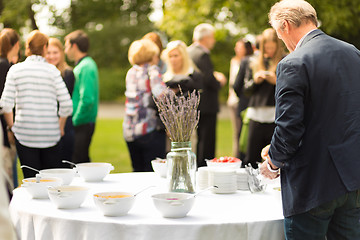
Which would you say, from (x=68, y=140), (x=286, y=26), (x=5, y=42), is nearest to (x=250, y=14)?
(x=68, y=140)

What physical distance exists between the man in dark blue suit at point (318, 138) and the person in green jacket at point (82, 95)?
12.6 ft

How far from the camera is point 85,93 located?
6094mm

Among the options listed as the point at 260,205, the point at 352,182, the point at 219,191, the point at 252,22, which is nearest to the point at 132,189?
the point at 219,191

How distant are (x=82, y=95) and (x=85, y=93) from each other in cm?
4

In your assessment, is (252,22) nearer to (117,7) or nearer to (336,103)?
(336,103)

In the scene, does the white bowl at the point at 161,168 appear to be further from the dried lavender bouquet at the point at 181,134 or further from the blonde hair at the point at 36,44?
the blonde hair at the point at 36,44

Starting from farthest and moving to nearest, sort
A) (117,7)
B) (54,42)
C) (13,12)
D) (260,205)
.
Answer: (117,7) < (13,12) < (54,42) < (260,205)

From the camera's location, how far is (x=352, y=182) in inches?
99.0

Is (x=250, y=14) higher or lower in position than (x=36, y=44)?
higher

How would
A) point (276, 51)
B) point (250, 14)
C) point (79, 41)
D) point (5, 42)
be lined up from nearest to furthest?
point (5, 42), point (276, 51), point (79, 41), point (250, 14)

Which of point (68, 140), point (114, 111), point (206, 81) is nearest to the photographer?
point (68, 140)

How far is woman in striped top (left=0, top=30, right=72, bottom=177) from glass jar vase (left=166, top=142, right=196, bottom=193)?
2.00 meters

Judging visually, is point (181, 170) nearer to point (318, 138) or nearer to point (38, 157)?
point (318, 138)

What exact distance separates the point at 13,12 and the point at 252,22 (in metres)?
5.52
